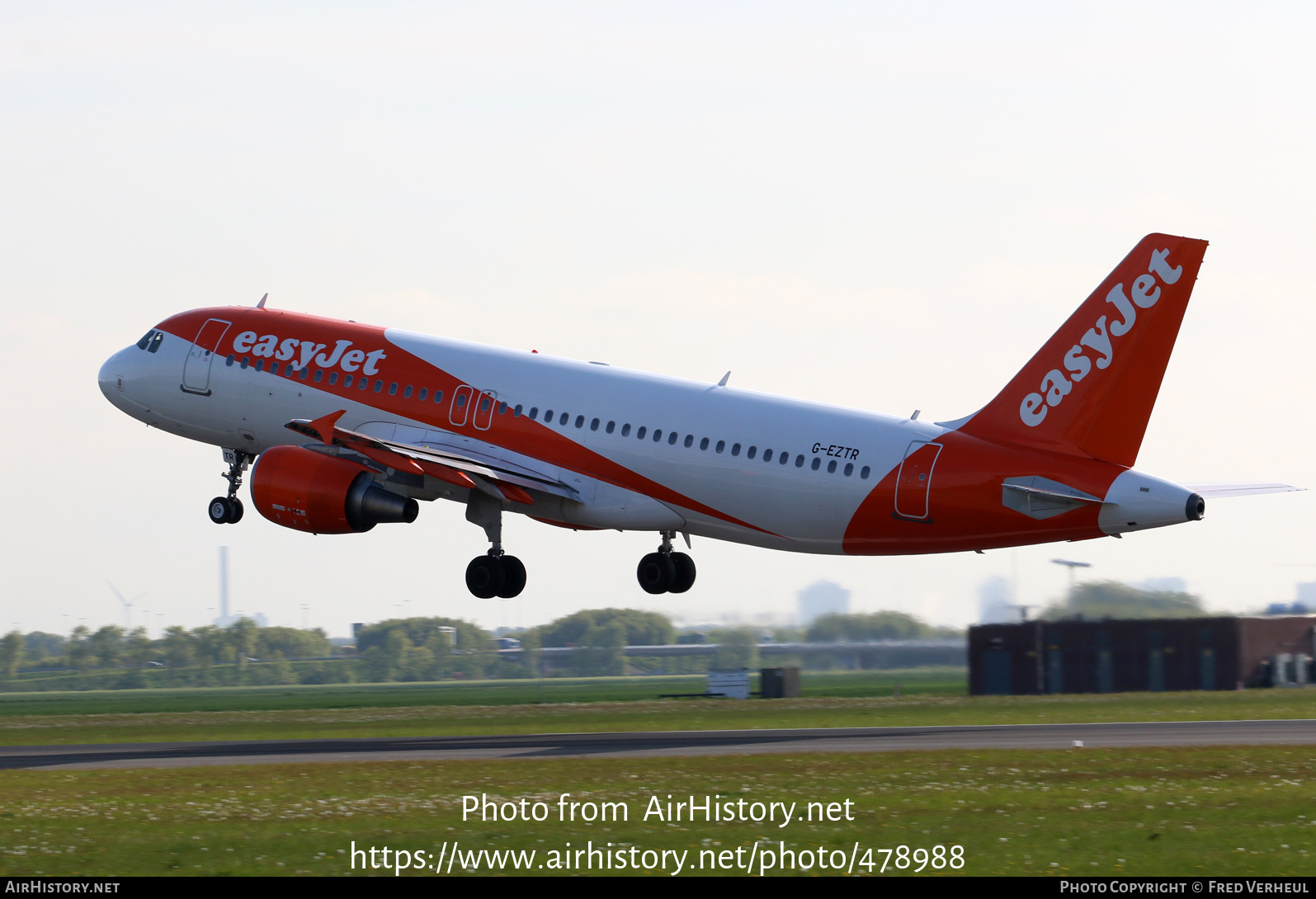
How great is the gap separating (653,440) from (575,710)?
15912mm

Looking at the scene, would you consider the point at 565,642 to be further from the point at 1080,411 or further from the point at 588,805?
the point at 588,805

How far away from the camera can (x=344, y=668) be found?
3386 inches

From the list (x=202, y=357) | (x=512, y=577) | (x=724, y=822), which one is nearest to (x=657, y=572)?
(x=512, y=577)

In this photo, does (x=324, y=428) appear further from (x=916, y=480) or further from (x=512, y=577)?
(x=916, y=480)

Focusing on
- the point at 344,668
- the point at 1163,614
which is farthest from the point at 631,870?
the point at 344,668

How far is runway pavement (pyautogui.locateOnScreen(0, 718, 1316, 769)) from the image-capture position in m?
37.2

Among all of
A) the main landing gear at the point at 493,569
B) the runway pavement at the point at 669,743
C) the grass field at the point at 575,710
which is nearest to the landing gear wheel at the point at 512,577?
the main landing gear at the point at 493,569

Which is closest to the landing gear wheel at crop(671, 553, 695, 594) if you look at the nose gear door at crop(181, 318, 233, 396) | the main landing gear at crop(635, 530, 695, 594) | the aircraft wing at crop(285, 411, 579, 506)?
the main landing gear at crop(635, 530, 695, 594)

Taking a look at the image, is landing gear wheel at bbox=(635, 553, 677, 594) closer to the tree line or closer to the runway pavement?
the runway pavement

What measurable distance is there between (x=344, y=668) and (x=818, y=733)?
4772 centimetres

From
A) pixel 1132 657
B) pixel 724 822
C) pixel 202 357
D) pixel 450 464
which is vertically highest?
pixel 202 357

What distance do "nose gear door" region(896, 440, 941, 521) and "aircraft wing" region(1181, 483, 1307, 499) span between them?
19.3ft

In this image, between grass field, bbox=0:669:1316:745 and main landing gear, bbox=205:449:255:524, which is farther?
main landing gear, bbox=205:449:255:524

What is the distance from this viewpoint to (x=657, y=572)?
49.1m
